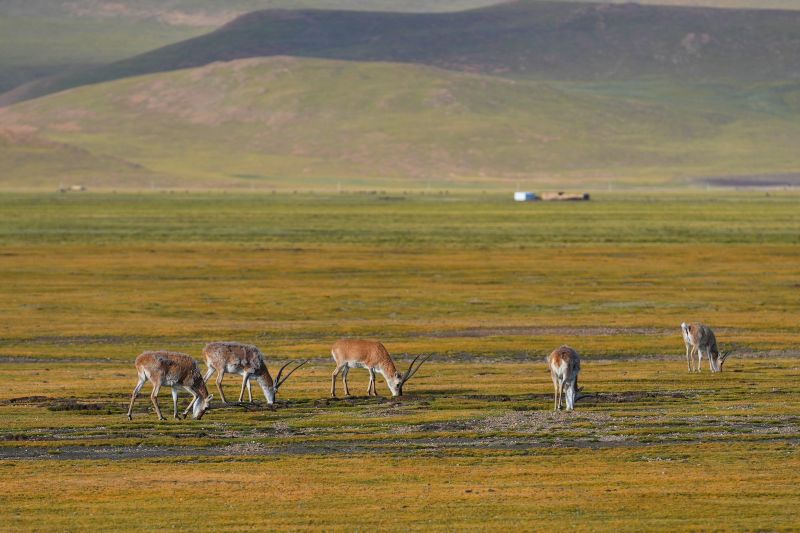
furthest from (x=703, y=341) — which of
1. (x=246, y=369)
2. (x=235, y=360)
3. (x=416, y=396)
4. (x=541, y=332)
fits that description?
(x=541, y=332)

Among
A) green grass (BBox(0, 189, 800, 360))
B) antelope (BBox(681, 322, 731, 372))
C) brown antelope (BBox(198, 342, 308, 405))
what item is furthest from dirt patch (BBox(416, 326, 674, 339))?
brown antelope (BBox(198, 342, 308, 405))

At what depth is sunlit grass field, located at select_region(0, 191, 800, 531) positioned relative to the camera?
17.3m

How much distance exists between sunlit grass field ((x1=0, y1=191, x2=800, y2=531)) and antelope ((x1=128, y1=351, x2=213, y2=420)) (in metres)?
0.36

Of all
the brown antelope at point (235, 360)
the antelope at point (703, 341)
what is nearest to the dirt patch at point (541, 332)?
the antelope at point (703, 341)

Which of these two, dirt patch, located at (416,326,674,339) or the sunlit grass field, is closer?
the sunlit grass field

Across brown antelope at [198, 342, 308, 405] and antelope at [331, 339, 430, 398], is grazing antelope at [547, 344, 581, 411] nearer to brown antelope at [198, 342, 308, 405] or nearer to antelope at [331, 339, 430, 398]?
antelope at [331, 339, 430, 398]

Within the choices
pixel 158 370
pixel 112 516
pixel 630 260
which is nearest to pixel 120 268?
pixel 630 260

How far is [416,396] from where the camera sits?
2517 cm

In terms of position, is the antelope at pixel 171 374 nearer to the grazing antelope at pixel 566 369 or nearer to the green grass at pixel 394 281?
the grazing antelope at pixel 566 369

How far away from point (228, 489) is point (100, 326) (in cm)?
2159

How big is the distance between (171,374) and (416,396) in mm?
4985

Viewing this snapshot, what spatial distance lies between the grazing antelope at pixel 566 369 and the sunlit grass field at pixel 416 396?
1.11ft

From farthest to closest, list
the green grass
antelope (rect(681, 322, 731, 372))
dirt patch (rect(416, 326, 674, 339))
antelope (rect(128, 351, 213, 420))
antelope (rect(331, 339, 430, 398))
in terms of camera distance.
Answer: dirt patch (rect(416, 326, 674, 339))
the green grass
antelope (rect(681, 322, 731, 372))
antelope (rect(331, 339, 430, 398))
antelope (rect(128, 351, 213, 420))

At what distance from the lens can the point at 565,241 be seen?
7944cm
